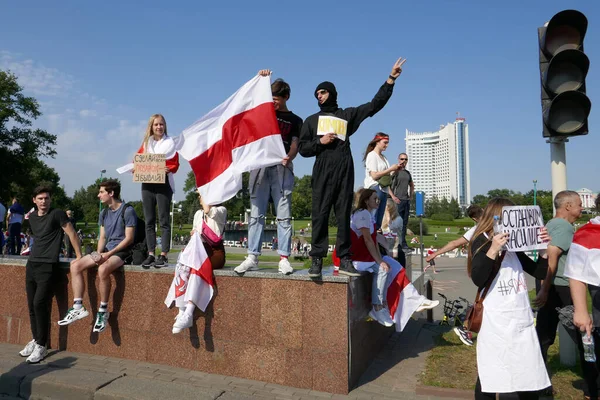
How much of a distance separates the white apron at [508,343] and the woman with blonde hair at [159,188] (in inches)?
170

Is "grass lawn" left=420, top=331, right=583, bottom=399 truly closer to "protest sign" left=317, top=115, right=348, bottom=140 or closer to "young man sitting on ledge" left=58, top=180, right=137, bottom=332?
"protest sign" left=317, top=115, right=348, bottom=140

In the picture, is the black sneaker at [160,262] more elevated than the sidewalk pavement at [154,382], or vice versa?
the black sneaker at [160,262]

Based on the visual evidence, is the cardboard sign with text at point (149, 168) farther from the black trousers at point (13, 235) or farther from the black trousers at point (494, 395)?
the black trousers at point (13, 235)

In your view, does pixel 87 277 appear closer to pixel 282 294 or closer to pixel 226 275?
pixel 226 275

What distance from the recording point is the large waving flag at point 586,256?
11.6ft

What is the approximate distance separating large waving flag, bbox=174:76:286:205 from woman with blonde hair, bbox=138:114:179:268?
319mm

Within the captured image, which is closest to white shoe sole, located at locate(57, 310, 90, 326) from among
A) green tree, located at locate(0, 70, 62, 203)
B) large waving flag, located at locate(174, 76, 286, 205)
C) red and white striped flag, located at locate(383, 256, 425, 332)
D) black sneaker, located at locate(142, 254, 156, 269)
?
black sneaker, located at locate(142, 254, 156, 269)

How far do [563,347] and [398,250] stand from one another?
317cm

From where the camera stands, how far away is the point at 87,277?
601 centimetres

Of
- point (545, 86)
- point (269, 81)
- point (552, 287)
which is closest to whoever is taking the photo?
point (552, 287)

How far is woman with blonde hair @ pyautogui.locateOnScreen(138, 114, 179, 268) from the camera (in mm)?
6180

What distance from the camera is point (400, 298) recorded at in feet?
18.8

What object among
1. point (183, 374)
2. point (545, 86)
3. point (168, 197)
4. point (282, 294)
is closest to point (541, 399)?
point (282, 294)

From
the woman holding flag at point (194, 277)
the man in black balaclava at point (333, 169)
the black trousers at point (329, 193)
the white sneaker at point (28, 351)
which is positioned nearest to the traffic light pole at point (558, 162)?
the man in black balaclava at point (333, 169)
